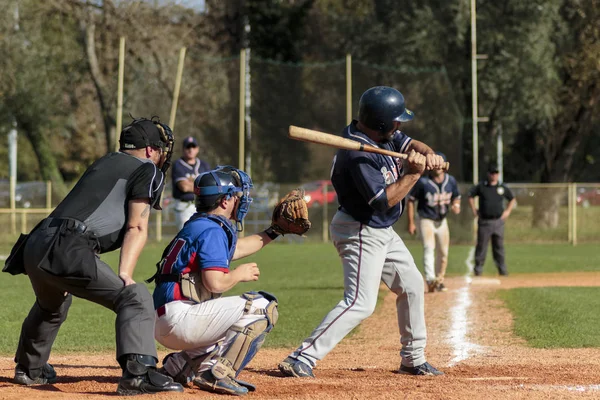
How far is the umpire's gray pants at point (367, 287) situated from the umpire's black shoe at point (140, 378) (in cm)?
119

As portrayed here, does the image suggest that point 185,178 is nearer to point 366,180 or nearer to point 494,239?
point 494,239

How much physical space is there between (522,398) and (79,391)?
2.73m

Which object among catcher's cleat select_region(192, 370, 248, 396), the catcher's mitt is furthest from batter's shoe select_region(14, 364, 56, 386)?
the catcher's mitt

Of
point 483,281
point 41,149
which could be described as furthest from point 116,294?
point 41,149

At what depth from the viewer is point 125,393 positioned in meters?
5.59

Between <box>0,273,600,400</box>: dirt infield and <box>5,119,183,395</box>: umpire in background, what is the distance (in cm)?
30

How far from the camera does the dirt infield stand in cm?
573

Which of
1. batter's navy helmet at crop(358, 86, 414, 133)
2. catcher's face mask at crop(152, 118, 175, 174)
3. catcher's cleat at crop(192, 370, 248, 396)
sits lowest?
catcher's cleat at crop(192, 370, 248, 396)

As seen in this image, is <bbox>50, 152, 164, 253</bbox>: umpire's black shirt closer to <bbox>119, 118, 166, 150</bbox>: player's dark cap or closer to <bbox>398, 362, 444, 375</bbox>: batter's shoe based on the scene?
<bbox>119, 118, 166, 150</bbox>: player's dark cap

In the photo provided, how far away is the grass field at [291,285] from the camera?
924cm

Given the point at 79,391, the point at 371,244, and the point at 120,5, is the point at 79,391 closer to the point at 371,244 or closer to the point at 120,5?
the point at 371,244

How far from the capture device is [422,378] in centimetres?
641

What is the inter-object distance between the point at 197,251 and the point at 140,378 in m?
0.82

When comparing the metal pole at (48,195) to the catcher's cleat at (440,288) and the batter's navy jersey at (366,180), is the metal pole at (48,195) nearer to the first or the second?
the catcher's cleat at (440,288)
